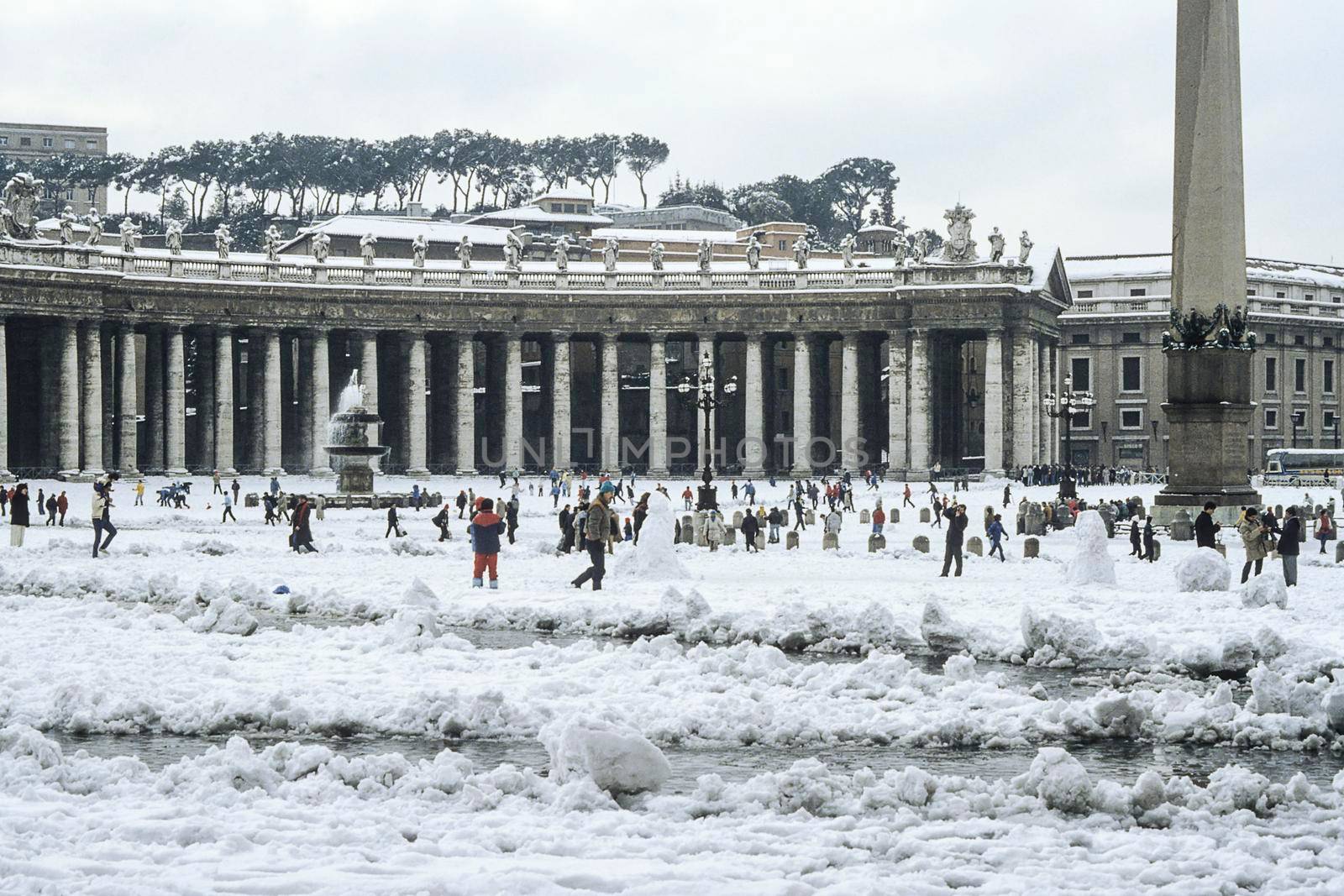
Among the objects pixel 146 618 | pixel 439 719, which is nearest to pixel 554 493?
pixel 146 618

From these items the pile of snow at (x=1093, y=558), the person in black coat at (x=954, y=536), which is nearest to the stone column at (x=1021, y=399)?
the person in black coat at (x=954, y=536)

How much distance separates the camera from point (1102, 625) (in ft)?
71.6

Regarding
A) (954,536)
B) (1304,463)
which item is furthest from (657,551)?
(1304,463)

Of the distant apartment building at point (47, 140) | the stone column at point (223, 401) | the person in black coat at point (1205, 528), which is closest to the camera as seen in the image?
the person in black coat at point (1205, 528)

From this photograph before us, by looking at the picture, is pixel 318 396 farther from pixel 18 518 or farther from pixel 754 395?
pixel 18 518

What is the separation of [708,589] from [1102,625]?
23.5 ft

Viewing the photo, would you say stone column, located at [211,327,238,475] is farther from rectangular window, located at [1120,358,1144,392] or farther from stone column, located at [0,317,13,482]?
rectangular window, located at [1120,358,1144,392]

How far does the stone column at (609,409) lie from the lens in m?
82.6

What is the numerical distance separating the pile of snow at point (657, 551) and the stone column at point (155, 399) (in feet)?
179

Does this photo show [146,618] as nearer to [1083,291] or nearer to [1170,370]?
[1170,370]

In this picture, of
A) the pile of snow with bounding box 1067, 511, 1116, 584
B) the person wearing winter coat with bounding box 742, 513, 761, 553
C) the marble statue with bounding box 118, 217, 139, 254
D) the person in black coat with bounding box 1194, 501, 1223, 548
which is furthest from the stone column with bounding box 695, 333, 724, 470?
the pile of snow with bounding box 1067, 511, 1116, 584

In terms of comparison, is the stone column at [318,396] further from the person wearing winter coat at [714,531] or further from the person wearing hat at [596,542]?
the person wearing hat at [596,542]

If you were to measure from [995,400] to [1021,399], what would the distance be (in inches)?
53.9

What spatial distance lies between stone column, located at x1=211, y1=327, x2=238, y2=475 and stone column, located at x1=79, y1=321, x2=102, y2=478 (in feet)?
17.9
